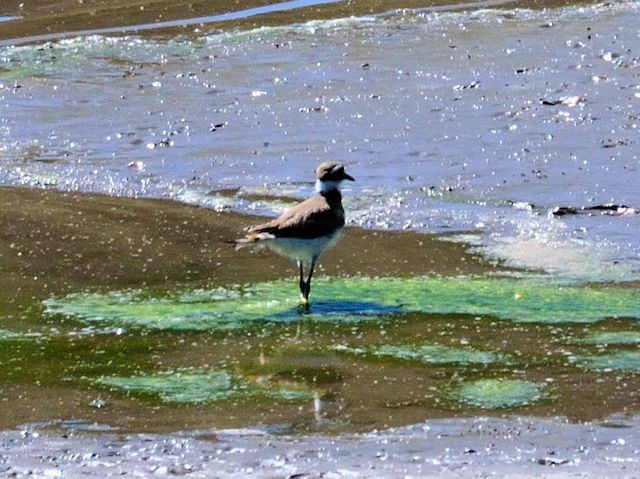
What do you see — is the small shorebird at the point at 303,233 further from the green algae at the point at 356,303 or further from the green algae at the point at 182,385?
the green algae at the point at 182,385

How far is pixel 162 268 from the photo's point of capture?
9.88 meters

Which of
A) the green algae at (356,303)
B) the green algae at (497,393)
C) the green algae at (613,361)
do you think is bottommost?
the green algae at (613,361)

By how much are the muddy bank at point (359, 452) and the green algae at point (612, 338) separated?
4.05 ft

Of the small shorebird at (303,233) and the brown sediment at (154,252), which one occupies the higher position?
the small shorebird at (303,233)

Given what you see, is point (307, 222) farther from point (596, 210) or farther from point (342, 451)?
point (342, 451)

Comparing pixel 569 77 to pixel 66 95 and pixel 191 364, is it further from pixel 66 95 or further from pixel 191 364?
pixel 191 364

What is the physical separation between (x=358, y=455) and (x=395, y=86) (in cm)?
819

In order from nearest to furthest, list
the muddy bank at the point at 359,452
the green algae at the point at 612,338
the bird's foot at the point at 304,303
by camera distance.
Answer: the muddy bank at the point at 359,452
the green algae at the point at 612,338
the bird's foot at the point at 304,303

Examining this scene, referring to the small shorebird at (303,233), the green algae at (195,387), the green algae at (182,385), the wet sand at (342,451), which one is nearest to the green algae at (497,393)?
the wet sand at (342,451)

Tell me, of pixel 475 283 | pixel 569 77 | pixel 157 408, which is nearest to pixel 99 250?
pixel 475 283

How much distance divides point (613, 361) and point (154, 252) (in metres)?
3.75

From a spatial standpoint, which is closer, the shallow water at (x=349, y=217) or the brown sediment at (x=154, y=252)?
the shallow water at (x=349, y=217)

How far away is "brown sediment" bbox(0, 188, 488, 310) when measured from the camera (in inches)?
378

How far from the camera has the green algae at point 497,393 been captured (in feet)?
23.1
